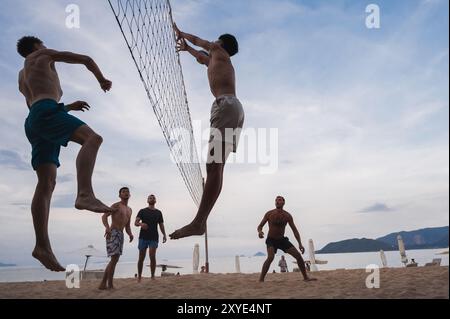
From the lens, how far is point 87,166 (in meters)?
2.41

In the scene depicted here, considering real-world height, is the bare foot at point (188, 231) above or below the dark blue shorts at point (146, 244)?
above

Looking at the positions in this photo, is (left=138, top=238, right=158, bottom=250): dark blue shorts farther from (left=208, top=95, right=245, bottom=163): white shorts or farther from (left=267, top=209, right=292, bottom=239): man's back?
(left=208, top=95, right=245, bottom=163): white shorts

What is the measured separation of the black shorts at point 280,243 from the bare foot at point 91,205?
5495mm

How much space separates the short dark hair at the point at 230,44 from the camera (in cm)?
329

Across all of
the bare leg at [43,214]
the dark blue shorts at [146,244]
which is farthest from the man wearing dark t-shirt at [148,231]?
the bare leg at [43,214]

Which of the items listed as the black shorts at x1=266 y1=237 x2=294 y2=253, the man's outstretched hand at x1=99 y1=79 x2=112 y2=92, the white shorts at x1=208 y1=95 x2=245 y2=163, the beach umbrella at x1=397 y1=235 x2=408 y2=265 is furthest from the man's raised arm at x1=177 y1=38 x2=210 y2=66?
the beach umbrella at x1=397 y1=235 x2=408 y2=265

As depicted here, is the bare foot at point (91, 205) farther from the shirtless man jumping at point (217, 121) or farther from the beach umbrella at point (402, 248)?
the beach umbrella at point (402, 248)

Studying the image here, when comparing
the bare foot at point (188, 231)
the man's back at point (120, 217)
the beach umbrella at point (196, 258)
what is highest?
the man's back at point (120, 217)

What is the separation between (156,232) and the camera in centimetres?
767

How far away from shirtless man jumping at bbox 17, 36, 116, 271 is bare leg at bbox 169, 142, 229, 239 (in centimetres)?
82

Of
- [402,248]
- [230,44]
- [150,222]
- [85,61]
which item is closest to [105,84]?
[85,61]
